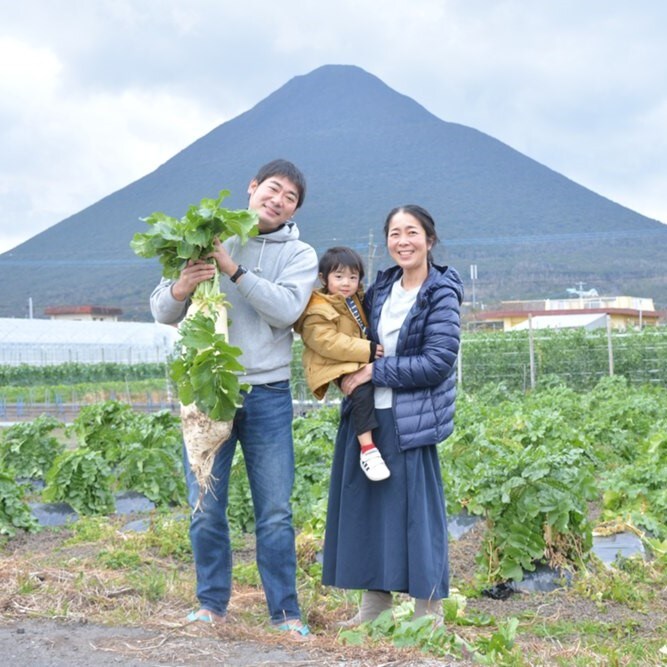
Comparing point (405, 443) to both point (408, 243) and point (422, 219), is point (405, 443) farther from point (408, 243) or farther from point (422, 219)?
point (422, 219)

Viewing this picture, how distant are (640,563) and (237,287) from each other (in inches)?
102

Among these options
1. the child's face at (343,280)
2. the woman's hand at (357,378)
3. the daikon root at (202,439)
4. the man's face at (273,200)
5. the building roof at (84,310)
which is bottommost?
the daikon root at (202,439)

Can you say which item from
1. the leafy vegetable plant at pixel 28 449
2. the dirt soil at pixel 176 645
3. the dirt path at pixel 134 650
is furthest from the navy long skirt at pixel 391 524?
the leafy vegetable plant at pixel 28 449

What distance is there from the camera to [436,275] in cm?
364

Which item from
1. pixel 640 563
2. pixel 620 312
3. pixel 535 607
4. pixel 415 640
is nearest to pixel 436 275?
pixel 415 640

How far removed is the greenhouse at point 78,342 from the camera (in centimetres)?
3791

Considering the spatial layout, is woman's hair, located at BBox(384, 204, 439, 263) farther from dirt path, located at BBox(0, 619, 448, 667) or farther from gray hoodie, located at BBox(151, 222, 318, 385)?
dirt path, located at BBox(0, 619, 448, 667)

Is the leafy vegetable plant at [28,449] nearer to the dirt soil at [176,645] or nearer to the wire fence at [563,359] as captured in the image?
the dirt soil at [176,645]

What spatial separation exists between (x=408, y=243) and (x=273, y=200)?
0.54 metres

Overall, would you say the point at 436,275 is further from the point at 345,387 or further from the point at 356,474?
the point at 356,474

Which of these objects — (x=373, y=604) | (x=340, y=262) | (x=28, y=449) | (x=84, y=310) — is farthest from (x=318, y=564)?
(x=84, y=310)

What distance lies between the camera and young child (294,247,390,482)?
348 cm

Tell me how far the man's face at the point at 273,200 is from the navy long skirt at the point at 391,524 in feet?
2.56

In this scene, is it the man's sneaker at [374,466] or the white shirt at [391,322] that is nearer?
the man's sneaker at [374,466]
